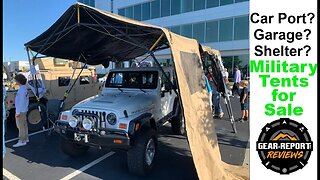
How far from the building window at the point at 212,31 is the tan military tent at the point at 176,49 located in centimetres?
1831

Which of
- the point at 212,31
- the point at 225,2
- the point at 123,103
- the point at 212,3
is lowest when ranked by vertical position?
the point at 123,103

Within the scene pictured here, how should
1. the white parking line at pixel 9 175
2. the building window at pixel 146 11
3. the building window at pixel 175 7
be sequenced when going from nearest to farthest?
the white parking line at pixel 9 175
the building window at pixel 175 7
the building window at pixel 146 11

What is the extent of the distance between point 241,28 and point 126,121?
2046 cm

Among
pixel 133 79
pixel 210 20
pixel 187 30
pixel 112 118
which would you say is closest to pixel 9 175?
pixel 112 118

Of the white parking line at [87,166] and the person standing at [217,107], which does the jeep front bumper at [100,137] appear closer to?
the white parking line at [87,166]

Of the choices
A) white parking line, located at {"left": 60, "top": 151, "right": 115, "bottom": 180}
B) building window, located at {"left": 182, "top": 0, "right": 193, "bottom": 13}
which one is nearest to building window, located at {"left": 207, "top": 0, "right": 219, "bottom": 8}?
building window, located at {"left": 182, "top": 0, "right": 193, "bottom": 13}

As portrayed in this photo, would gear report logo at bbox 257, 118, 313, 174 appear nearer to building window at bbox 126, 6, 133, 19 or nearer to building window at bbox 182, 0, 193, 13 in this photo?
building window at bbox 182, 0, 193, 13

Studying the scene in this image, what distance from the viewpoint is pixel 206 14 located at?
2475 centimetres

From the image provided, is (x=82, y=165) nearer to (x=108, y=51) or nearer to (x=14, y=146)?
(x=14, y=146)

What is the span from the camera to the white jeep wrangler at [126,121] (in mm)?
4559

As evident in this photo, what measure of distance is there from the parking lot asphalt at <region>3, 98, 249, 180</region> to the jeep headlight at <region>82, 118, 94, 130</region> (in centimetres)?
87

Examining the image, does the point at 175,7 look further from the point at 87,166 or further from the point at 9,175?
the point at 9,175

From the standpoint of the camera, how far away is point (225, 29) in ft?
77.9

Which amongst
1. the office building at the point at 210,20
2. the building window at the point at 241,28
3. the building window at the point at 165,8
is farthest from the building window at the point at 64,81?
the building window at the point at 165,8
